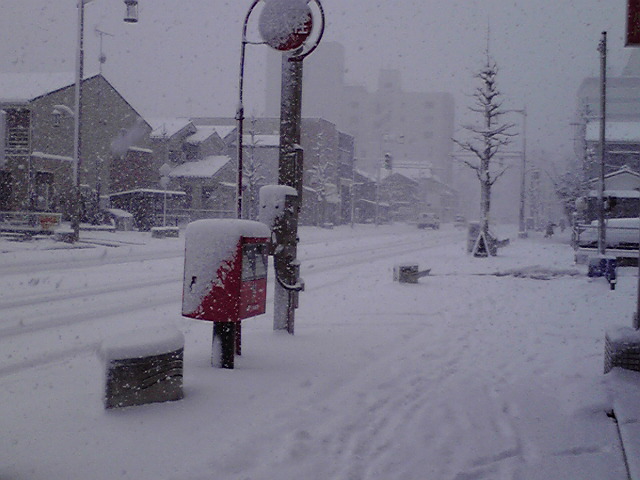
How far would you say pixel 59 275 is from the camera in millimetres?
14258

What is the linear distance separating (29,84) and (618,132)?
46.8 metres

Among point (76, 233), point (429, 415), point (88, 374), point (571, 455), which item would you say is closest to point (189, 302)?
point (88, 374)

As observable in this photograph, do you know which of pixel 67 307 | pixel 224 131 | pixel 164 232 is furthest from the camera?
pixel 224 131

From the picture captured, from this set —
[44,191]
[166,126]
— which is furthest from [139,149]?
[44,191]

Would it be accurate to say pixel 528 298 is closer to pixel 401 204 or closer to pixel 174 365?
pixel 174 365

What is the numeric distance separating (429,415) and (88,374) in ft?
10.4

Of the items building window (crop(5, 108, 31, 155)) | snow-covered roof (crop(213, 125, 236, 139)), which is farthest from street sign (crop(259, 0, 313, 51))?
snow-covered roof (crop(213, 125, 236, 139))

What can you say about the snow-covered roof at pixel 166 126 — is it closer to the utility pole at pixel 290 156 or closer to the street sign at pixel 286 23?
the utility pole at pixel 290 156

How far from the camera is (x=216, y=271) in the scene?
198 inches

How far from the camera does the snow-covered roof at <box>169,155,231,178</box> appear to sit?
4769 centimetres

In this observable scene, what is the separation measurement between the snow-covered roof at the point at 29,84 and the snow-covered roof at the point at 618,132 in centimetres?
3835

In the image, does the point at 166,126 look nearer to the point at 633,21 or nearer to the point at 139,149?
the point at 139,149

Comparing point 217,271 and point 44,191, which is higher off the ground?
point 44,191

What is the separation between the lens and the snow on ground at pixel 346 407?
375 cm
